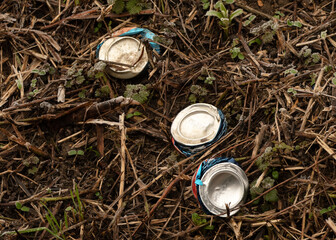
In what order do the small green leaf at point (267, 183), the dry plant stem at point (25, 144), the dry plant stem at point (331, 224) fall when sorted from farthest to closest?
the dry plant stem at point (25, 144) → the small green leaf at point (267, 183) → the dry plant stem at point (331, 224)

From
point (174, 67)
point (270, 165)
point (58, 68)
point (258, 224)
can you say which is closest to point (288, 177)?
point (270, 165)

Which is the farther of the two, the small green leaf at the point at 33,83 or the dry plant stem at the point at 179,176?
the small green leaf at the point at 33,83

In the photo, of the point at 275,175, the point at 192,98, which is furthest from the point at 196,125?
the point at 275,175

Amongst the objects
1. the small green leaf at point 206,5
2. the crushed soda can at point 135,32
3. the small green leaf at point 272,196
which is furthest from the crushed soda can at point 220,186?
the small green leaf at point 206,5

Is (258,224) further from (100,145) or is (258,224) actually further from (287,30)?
(287,30)

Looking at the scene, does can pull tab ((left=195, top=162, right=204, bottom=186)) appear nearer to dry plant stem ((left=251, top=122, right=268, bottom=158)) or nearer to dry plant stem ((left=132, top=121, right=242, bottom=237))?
dry plant stem ((left=132, top=121, right=242, bottom=237))

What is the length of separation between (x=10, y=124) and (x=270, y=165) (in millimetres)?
1714

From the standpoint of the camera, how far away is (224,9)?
3.10 meters

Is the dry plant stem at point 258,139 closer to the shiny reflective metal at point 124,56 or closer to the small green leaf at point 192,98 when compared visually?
the small green leaf at point 192,98

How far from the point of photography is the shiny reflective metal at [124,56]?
3037 mm

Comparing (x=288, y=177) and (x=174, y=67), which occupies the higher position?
(x=174, y=67)

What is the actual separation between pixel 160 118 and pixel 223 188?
2.23ft

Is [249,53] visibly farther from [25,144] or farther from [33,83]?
[25,144]

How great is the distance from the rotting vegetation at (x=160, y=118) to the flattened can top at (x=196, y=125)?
0.09m
